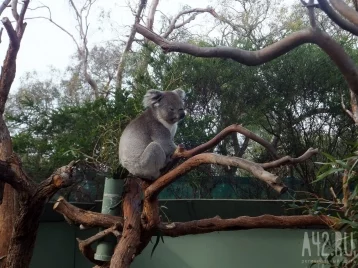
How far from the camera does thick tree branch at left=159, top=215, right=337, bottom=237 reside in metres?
2.53

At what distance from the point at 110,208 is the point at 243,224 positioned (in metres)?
0.86

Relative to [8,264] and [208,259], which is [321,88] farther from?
[8,264]

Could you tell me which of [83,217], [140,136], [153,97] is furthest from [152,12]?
[83,217]

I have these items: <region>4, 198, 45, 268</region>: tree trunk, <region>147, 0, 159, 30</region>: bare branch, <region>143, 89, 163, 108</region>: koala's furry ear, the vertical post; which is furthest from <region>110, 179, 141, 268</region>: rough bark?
<region>147, 0, 159, 30</region>: bare branch

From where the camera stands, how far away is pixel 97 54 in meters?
16.9

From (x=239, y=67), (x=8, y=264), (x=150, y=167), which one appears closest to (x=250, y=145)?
(x=239, y=67)

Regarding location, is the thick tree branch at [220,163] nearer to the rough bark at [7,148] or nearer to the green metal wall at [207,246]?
the rough bark at [7,148]

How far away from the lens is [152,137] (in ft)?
12.6

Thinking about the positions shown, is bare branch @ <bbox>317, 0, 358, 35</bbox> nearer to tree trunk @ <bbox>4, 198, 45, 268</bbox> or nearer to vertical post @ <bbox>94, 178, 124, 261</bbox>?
vertical post @ <bbox>94, 178, 124, 261</bbox>

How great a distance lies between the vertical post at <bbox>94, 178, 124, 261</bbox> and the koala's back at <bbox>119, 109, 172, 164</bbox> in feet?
0.76

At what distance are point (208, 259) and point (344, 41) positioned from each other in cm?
486

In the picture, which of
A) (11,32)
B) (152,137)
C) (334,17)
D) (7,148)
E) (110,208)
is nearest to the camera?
(110,208)

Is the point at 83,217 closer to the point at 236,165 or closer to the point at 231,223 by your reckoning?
the point at 231,223

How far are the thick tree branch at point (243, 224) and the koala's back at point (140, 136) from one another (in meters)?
0.63
